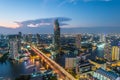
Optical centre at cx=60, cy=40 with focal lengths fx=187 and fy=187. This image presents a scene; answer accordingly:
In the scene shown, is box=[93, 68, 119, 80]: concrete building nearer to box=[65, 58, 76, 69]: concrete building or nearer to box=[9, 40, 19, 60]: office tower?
box=[65, 58, 76, 69]: concrete building

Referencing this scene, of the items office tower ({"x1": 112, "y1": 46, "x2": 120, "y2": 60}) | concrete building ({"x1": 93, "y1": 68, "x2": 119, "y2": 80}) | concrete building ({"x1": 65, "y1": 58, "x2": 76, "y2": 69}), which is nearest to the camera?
concrete building ({"x1": 93, "y1": 68, "x2": 119, "y2": 80})

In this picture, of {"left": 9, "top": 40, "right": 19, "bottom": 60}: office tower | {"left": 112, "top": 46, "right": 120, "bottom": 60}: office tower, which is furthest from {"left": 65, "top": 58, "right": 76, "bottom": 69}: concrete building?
{"left": 9, "top": 40, "right": 19, "bottom": 60}: office tower

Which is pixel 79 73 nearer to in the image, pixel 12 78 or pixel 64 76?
pixel 64 76

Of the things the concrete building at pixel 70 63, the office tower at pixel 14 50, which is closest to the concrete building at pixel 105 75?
the concrete building at pixel 70 63

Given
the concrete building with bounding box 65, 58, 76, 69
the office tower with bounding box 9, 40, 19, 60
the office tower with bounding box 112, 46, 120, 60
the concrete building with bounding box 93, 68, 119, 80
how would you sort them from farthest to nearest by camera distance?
the office tower with bounding box 9, 40, 19, 60
the office tower with bounding box 112, 46, 120, 60
the concrete building with bounding box 65, 58, 76, 69
the concrete building with bounding box 93, 68, 119, 80

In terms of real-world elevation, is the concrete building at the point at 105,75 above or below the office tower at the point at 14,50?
below

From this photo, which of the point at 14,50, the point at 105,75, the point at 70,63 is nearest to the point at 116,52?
the point at 70,63

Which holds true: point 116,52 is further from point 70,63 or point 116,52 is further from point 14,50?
point 14,50

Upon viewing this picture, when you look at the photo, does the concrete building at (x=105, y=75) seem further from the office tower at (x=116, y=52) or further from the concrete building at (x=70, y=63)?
the office tower at (x=116, y=52)

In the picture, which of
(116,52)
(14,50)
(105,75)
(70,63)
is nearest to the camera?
(105,75)

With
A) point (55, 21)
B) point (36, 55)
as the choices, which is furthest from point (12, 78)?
point (55, 21)

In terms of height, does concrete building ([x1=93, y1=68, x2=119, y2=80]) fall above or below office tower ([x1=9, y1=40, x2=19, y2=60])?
below

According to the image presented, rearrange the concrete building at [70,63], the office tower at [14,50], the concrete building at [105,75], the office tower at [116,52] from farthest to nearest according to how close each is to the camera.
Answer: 1. the office tower at [14,50]
2. the office tower at [116,52]
3. the concrete building at [70,63]
4. the concrete building at [105,75]
